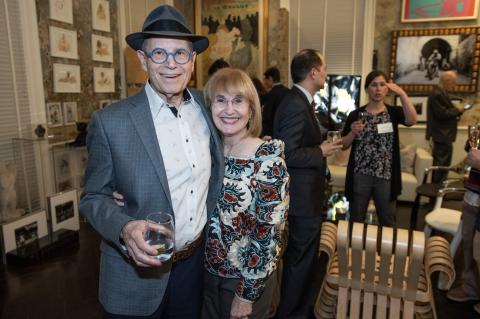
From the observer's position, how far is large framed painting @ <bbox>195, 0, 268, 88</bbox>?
682 centimetres

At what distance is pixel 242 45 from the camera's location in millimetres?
6918

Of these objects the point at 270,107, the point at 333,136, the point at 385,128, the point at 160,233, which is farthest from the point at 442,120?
the point at 160,233

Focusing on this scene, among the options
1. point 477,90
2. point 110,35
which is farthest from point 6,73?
point 477,90

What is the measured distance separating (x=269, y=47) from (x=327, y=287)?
5.32 metres

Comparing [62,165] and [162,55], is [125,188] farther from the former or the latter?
[62,165]

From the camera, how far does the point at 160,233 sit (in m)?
1.06

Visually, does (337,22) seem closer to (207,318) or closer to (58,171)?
(58,171)

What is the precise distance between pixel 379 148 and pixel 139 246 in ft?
8.20

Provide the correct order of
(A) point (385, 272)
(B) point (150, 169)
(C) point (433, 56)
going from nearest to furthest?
(B) point (150, 169) → (A) point (385, 272) → (C) point (433, 56)

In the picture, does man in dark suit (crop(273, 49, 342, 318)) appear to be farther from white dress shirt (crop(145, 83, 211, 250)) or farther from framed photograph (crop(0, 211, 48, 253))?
framed photograph (crop(0, 211, 48, 253))

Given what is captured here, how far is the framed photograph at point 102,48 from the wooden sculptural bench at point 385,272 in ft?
13.0

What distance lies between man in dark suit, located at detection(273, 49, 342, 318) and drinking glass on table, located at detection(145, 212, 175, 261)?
4.05 ft

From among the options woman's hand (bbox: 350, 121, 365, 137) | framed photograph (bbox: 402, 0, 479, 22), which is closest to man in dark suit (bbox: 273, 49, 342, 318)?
woman's hand (bbox: 350, 121, 365, 137)

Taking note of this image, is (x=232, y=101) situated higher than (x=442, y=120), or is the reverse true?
(x=232, y=101)
